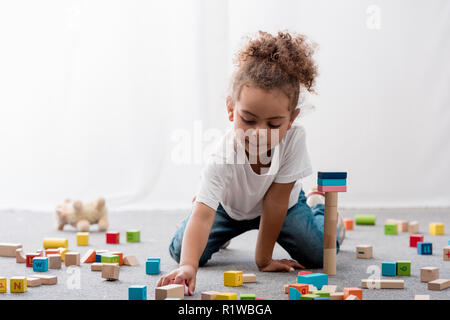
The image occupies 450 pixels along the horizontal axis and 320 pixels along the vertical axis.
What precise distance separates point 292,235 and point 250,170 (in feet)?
0.73

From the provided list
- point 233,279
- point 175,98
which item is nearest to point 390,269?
point 233,279

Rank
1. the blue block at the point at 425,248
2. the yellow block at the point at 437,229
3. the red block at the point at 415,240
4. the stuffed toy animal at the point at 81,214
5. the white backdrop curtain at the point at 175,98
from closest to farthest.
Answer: the blue block at the point at 425,248 → the red block at the point at 415,240 → the yellow block at the point at 437,229 → the stuffed toy animal at the point at 81,214 → the white backdrop curtain at the point at 175,98

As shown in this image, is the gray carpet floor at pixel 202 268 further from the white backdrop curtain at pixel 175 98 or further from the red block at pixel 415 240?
the white backdrop curtain at pixel 175 98

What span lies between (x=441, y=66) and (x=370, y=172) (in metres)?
0.54

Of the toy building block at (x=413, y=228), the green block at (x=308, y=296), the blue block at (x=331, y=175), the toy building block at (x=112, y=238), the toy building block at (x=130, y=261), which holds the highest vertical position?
the blue block at (x=331, y=175)

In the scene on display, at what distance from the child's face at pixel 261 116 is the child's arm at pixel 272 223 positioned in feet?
0.51

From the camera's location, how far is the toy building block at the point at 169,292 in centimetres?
97

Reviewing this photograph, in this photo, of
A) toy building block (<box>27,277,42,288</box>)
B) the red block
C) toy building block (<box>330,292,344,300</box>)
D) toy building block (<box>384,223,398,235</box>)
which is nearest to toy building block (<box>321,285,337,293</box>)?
toy building block (<box>330,292,344,300</box>)

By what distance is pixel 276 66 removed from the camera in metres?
1.19

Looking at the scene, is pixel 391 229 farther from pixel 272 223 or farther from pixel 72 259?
pixel 72 259

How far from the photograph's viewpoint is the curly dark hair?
1.17m

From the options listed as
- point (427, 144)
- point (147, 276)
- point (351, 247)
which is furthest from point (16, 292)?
point (427, 144)

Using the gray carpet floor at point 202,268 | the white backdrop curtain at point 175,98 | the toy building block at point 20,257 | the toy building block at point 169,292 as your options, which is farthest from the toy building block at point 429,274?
the white backdrop curtain at point 175,98

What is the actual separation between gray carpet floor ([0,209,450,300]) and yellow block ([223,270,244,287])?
0.04 ft
